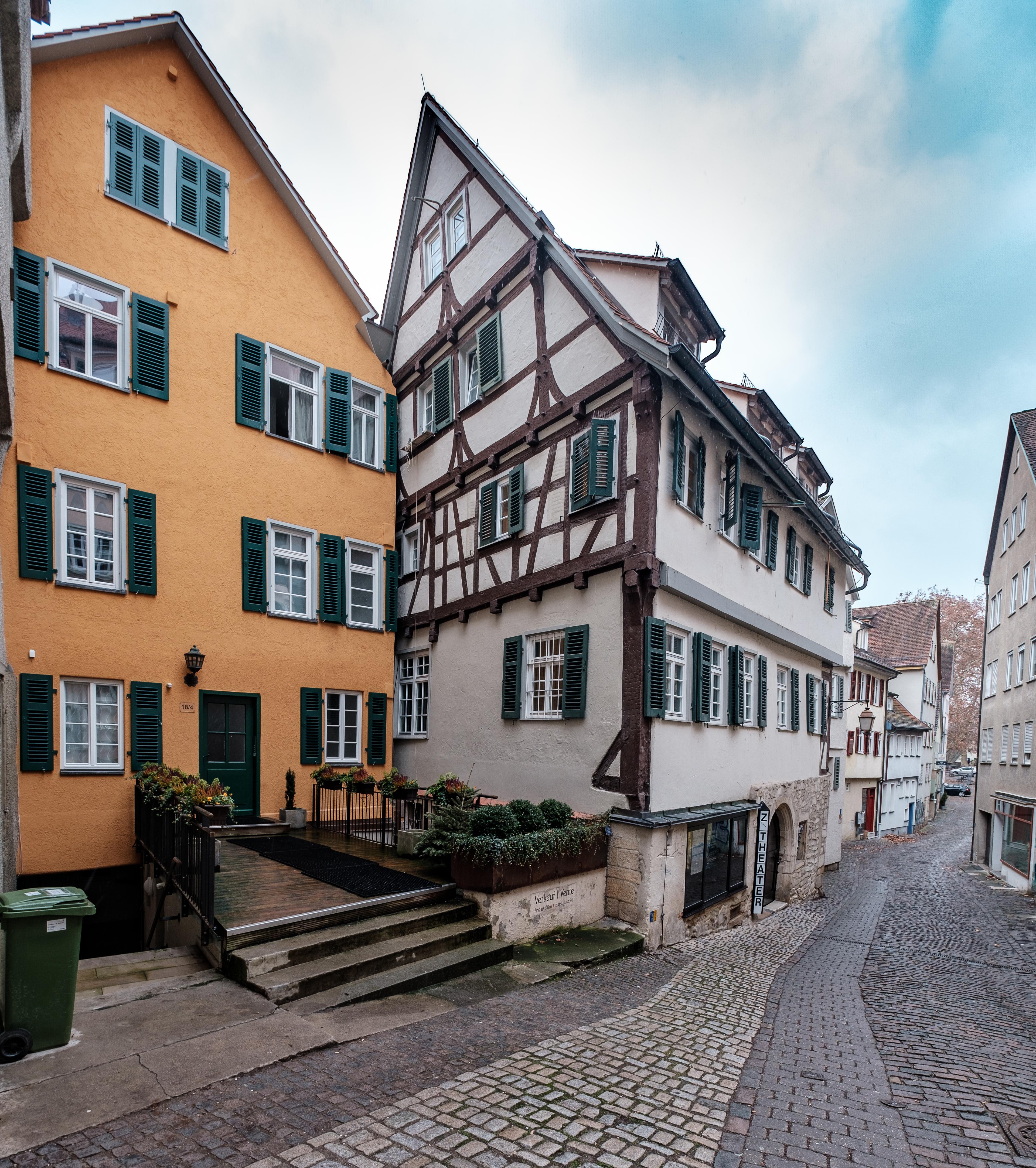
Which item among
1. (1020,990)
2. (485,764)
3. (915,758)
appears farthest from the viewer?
(915,758)

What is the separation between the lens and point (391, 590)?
14.9m

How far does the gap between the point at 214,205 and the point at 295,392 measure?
335 centimetres

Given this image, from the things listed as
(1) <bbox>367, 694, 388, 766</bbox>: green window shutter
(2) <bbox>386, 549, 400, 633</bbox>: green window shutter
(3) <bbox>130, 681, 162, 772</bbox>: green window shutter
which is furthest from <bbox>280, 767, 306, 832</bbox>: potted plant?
(2) <bbox>386, 549, 400, 633</bbox>: green window shutter

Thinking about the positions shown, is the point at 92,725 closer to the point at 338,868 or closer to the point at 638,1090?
the point at 338,868

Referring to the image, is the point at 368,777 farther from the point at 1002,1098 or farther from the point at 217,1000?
the point at 1002,1098

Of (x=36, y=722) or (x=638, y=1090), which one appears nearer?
(x=638, y=1090)

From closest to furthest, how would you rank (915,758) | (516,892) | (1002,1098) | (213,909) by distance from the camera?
(1002,1098)
(213,909)
(516,892)
(915,758)

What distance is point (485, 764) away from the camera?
493 inches

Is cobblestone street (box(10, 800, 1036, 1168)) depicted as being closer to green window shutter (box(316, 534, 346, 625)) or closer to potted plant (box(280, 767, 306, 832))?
potted plant (box(280, 767, 306, 832))

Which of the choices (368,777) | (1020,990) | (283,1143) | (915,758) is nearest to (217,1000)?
(283,1143)

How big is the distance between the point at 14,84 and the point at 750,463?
11.6 meters

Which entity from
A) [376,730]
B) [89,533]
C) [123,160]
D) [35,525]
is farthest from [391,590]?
[123,160]

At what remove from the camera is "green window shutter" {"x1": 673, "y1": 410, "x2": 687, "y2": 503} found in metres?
10.6

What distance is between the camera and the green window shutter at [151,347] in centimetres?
1152
